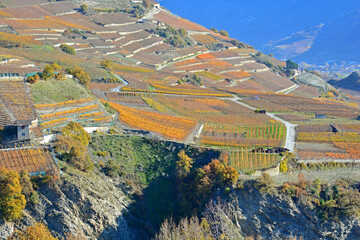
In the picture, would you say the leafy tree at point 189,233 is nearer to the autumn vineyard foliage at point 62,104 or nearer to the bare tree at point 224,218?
the bare tree at point 224,218

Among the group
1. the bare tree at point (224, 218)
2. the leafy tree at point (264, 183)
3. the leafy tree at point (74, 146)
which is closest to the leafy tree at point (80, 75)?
the leafy tree at point (74, 146)

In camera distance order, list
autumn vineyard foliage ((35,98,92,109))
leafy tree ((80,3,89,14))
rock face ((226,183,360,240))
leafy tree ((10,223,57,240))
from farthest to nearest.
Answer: leafy tree ((80,3,89,14)) → autumn vineyard foliage ((35,98,92,109)) → rock face ((226,183,360,240)) → leafy tree ((10,223,57,240))

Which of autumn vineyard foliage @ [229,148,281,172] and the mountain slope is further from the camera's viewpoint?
the mountain slope

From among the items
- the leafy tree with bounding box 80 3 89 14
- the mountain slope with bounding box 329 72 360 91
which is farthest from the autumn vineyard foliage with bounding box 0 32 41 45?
the mountain slope with bounding box 329 72 360 91

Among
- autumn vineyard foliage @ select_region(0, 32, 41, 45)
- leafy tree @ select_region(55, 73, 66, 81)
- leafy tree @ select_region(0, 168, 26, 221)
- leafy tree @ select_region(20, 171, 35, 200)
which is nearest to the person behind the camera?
leafy tree @ select_region(0, 168, 26, 221)

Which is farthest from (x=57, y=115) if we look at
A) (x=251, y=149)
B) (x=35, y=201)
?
(x=251, y=149)

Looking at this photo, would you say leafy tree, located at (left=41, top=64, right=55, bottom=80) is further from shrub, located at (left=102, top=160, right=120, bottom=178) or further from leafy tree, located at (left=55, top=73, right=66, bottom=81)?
shrub, located at (left=102, top=160, right=120, bottom=178)

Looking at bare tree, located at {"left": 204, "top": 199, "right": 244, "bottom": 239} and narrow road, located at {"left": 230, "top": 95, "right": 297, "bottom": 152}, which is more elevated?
narrow road, located at {"left": 230, "top": 95, "right": 297, "bottom": 152}
